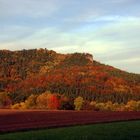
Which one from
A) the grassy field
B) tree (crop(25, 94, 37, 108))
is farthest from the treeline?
the grassy field

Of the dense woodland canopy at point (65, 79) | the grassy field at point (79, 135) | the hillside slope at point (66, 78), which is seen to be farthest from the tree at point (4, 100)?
the grassy field at point (79, 135)

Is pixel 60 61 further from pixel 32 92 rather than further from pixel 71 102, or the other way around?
pixel 71 102

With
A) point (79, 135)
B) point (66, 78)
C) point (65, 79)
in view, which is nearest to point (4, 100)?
point (65, 79)

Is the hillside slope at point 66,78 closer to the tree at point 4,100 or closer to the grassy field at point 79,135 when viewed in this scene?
the tree at point 4,100

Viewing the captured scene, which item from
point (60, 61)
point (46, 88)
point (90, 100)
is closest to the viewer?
point (90, 100)

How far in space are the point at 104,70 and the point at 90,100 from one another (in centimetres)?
4619

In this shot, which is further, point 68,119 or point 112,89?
point 112,89

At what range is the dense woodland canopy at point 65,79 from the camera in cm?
12952

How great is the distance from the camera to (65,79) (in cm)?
14675

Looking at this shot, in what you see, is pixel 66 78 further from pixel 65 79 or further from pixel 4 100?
pixel 4 100

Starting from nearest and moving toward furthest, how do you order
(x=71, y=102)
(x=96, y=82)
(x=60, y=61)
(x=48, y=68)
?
(x=71, y=102) → (x=96, y=82) → (x=48, y=68) → (x=60, y=61)

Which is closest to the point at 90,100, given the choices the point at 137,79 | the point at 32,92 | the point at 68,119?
the point at 32,92

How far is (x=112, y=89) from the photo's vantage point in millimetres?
141625

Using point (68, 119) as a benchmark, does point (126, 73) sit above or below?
above
